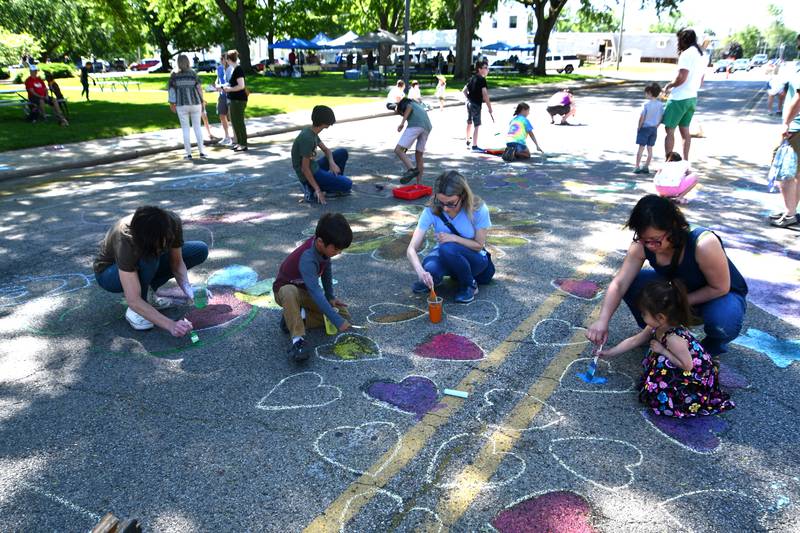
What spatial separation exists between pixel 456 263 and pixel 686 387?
6.14 ft

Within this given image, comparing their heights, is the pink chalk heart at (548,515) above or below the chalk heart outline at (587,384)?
below

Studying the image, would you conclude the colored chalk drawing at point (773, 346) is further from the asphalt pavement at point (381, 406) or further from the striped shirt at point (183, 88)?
the striped shirt at point (183, 88)

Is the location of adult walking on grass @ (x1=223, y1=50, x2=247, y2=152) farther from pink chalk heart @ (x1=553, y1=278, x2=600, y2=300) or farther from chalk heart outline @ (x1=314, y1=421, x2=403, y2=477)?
chalk heart outline @ (x1=314, y1=421, x2=403, y2=477)

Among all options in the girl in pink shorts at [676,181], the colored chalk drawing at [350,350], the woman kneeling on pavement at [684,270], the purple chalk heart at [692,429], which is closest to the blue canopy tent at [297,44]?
the girl in pink shorts at [676,181]

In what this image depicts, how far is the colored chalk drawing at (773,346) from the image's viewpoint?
3580mm

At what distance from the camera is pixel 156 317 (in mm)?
3541

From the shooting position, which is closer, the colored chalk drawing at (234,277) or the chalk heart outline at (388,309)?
the chalk heart outline at (388,309)

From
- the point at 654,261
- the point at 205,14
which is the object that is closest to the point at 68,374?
the point at 654,261

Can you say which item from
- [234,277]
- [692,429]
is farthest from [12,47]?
[692,429]

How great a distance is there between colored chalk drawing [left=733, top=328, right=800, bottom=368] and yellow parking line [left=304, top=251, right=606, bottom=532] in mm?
1363

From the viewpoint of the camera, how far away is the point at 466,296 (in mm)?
4430

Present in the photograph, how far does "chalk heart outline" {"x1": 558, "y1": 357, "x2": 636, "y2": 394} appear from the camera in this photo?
3273 mm

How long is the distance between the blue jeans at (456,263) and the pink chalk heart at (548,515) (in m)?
2.13

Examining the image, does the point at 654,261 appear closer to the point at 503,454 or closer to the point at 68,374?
the point at 503,454
